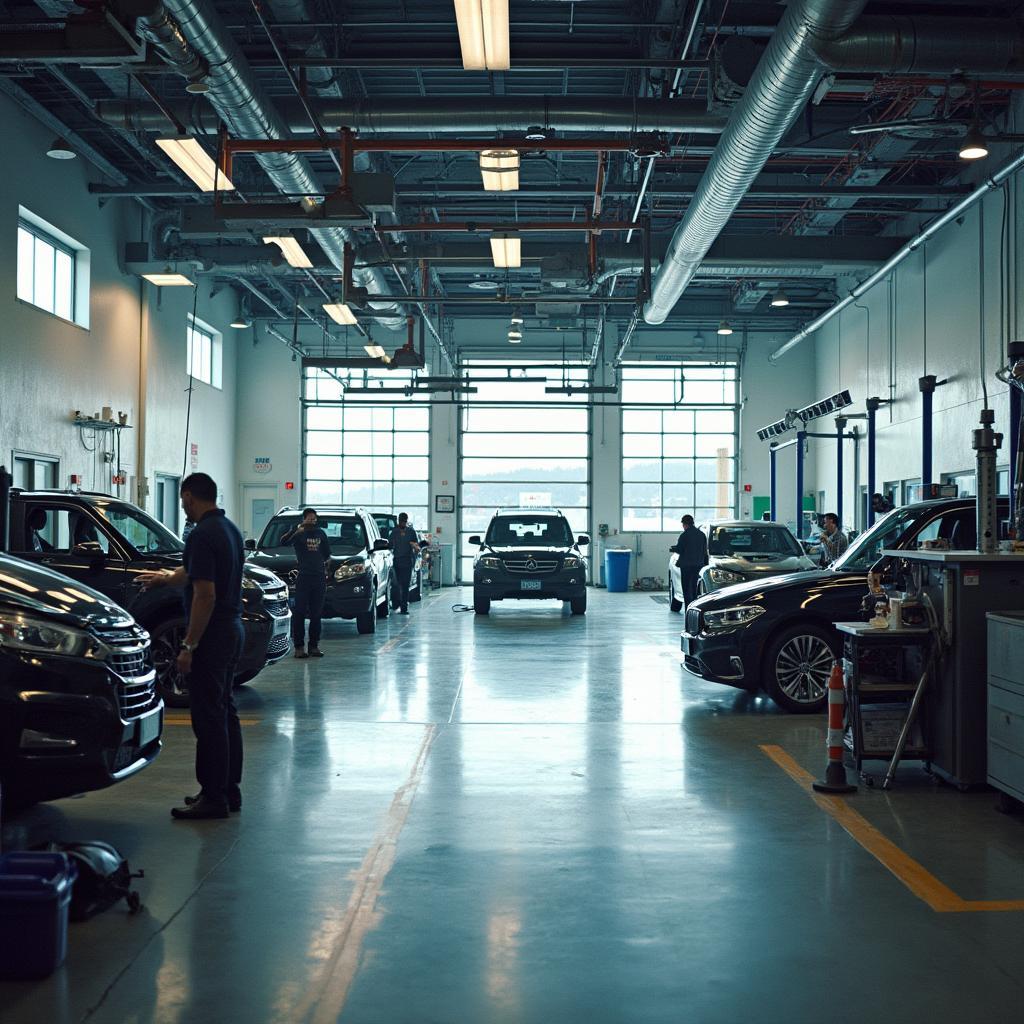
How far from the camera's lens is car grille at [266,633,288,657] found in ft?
33.2

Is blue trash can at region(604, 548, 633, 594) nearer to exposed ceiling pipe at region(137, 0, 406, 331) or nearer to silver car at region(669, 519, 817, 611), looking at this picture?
silver car at region(669, 519, 817, 611)

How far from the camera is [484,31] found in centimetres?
838

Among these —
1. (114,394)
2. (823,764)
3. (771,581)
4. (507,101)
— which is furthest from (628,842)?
(114,394)

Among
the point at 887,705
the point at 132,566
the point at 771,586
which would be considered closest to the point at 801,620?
the point at 771,586

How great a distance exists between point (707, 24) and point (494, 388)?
19.6 metres

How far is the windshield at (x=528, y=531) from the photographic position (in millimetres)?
19375

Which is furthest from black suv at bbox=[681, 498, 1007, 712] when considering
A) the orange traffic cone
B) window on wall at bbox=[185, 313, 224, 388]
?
window on wall at bbox=[185, 313, 224, 388]

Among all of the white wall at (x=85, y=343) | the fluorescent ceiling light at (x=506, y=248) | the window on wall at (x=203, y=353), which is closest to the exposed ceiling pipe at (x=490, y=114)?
the fluorescent ceiling light at (x=506, y=248)

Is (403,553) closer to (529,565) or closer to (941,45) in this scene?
(529,565)

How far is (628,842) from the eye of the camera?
18.6 ft

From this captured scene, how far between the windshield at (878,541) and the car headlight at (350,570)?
744cm

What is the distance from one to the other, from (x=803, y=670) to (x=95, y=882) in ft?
21.2

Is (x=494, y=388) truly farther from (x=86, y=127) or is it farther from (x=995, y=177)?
(x=995, y=177)

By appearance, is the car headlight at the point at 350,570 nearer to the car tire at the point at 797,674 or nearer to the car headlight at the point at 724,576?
the car headlight at the point at 724,576
